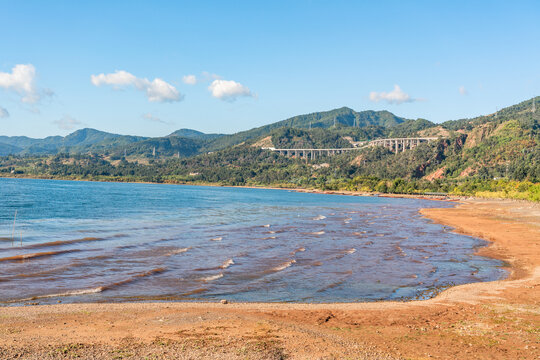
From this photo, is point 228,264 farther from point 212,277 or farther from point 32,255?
point 32,255

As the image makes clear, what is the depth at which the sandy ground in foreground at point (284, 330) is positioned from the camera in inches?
535

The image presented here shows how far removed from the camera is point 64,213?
2798 inches

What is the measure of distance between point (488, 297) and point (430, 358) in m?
10.8

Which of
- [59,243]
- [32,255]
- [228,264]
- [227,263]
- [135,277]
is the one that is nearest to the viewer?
[135,277]

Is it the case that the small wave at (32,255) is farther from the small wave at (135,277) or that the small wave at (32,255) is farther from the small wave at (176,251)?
the small wave at (135,277)

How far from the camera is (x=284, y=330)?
635 inches

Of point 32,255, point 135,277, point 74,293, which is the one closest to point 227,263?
point 135,277

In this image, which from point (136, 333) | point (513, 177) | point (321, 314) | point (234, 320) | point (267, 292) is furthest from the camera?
point (513, 177)

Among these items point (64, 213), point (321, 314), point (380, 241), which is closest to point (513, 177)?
point (380, 241)

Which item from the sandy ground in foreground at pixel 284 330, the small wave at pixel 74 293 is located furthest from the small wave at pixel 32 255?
the sandy ground in foreground at pixel 284 330

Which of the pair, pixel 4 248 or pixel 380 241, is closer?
pixel 4 248

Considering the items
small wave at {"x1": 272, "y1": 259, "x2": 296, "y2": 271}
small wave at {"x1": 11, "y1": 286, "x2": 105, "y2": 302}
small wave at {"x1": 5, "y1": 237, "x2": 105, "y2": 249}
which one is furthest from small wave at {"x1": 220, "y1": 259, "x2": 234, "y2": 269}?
small wave at {"x1": 5, "y1": 237, "x2": 105, "y2": 249}

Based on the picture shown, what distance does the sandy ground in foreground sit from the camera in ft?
44.6

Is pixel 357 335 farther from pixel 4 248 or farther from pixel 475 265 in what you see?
pixel 4 248
